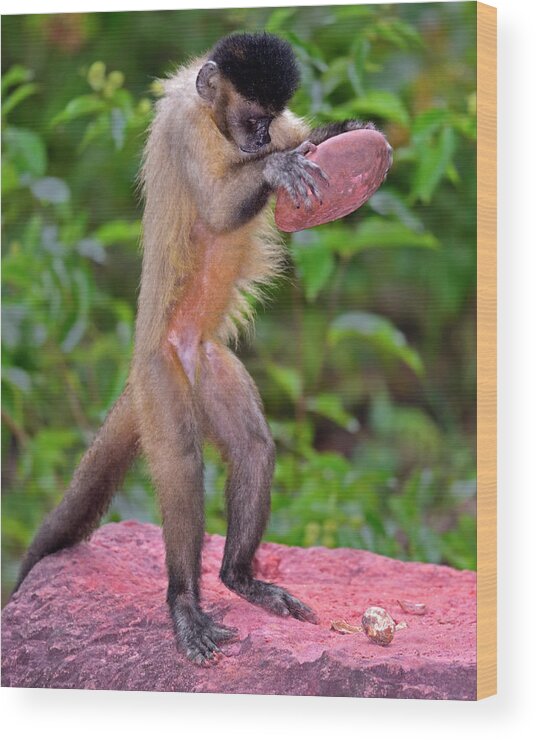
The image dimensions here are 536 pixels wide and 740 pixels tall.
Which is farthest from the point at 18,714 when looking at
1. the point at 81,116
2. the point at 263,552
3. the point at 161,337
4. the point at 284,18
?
the point at 284,18

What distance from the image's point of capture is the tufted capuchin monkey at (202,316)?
5.43 m

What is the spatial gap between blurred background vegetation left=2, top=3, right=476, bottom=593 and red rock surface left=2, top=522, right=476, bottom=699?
0.18 metres

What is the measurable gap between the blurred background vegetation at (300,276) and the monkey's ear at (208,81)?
0.46m

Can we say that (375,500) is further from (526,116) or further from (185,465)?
(526,116)

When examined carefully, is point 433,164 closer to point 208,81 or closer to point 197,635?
point 208,81

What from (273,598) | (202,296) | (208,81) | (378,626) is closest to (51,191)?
(202,296)

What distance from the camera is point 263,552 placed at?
6297 millimetres

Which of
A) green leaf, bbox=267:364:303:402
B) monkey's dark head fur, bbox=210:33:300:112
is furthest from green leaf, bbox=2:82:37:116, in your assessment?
green leaf, bbox=267:364:303:402

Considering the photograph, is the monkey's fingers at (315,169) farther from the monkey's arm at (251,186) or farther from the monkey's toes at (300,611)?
the monkey's toes at (300,611)

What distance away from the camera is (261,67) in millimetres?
5277

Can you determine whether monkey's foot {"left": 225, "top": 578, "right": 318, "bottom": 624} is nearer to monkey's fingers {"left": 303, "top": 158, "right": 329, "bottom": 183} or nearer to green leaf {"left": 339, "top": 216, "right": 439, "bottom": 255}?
green leaf {"left": 339, "top": 216, "right": 439, "bottom": 255}

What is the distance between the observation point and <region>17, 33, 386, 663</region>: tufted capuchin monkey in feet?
17.8

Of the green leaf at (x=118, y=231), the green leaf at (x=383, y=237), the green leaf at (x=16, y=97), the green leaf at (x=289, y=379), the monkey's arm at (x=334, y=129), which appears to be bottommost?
the green leaf at (x=289, y=379)

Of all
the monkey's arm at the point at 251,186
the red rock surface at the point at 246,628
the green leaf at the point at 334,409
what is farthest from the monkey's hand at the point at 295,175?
the red rock surface at the point at 246,628
